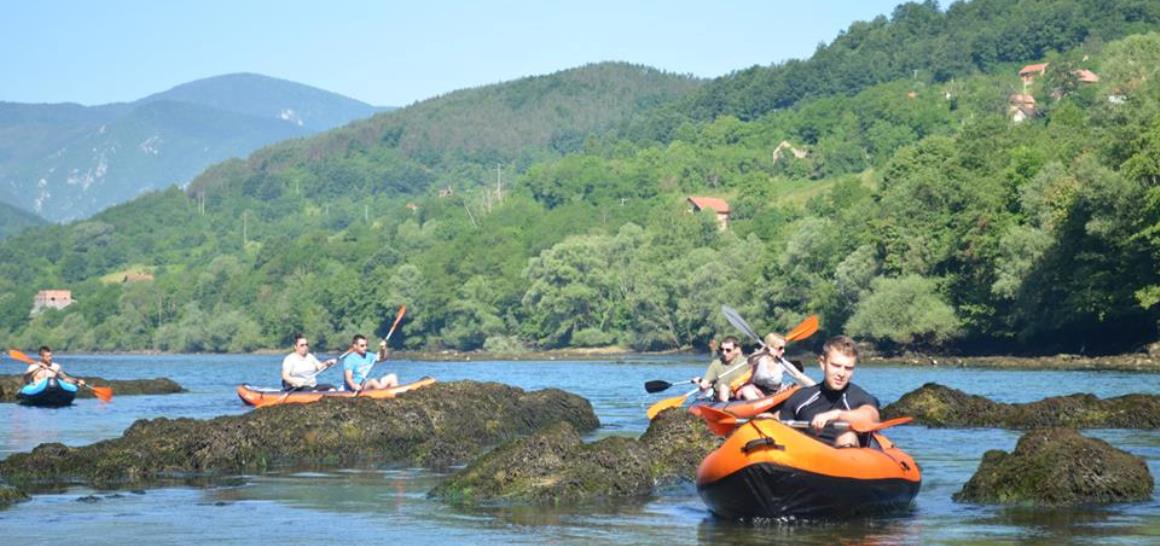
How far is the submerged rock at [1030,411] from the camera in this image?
32.1 meters

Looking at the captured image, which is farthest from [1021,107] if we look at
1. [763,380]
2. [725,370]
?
[763,380]

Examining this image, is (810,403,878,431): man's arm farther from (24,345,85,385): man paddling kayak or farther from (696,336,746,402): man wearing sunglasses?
(24,345,85,385): man paddling kayak

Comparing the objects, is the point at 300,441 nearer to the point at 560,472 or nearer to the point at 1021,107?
the point at 560,472

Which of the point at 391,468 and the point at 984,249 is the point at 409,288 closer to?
the point at 984,249

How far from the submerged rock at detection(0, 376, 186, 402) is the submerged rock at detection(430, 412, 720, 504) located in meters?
31.2

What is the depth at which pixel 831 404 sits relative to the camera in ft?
61.1

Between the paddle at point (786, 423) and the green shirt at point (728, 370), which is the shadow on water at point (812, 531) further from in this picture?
the green shirt at point (728, 370)

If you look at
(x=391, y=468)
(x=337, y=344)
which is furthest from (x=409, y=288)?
(x=391, y=468)

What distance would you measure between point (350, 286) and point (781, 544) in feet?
519

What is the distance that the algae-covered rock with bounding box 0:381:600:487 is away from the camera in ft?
80.2

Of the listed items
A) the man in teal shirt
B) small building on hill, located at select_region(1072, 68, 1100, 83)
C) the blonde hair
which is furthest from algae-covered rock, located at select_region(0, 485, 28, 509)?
small building on hill, located at select_region(1072, 68, 1100, 83)

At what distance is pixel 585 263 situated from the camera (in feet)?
446

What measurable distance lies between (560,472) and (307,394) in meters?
14.0

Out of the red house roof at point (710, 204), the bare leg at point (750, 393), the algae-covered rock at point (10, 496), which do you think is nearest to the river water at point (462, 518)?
the algae-covered rock at point (10, 496)
